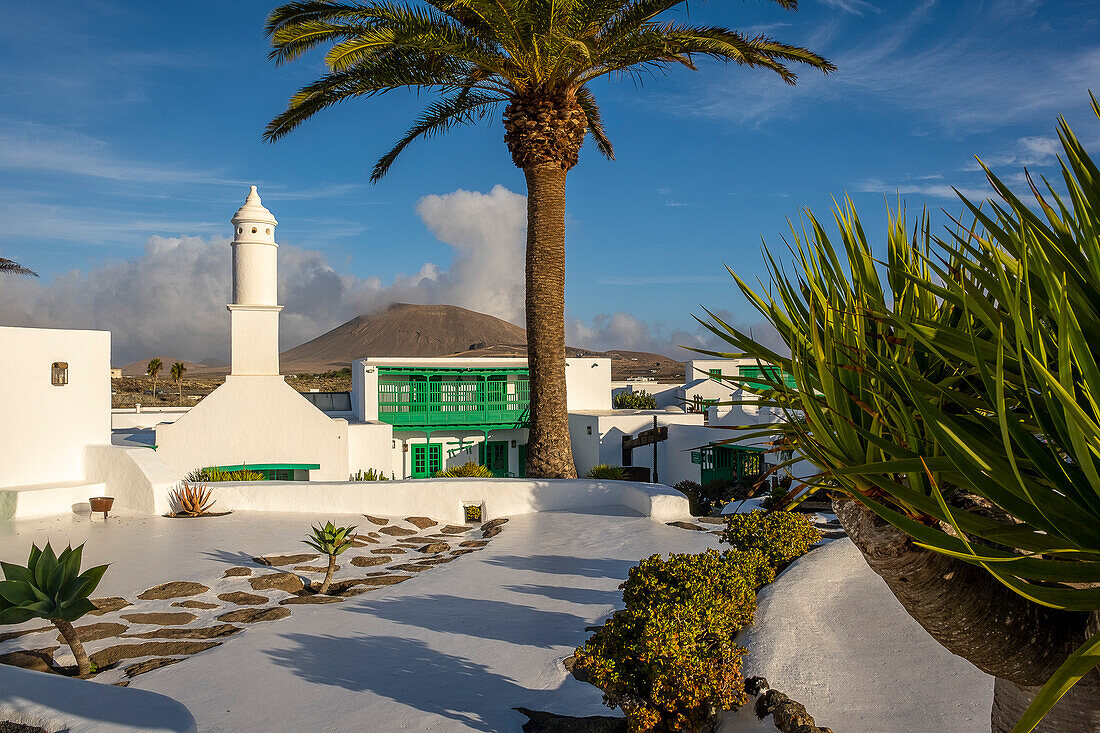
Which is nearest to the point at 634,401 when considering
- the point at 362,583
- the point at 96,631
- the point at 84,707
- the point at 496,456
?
the point at 496,456

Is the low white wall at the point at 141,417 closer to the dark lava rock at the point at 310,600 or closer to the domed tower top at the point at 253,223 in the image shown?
the domed tower top at the point at 253,223

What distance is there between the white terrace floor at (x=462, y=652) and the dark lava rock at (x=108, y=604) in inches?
9.7

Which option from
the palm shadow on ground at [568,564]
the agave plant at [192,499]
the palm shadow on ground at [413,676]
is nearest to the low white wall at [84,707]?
the palm shadow on ground at [413,676]

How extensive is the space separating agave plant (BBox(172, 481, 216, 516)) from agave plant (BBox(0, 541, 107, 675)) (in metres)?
7.14

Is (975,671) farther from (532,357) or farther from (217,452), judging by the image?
(217,452)

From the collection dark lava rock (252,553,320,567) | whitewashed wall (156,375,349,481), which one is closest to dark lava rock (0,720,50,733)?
dark lava rock (252,553,320,567)

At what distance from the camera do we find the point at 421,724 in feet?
16.2

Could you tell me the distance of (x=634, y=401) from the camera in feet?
120

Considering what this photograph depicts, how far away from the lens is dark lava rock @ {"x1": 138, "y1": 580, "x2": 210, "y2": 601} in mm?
8164

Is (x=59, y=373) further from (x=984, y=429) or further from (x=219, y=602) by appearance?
(x=984, y=429)

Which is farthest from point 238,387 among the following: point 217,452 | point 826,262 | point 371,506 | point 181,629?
point 826,262

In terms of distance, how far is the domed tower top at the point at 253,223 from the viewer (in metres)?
17.4

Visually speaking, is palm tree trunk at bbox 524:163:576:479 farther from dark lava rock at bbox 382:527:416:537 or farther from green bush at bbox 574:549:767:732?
green bush at bbox 574:549:767:732

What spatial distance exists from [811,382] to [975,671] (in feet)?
12.8
